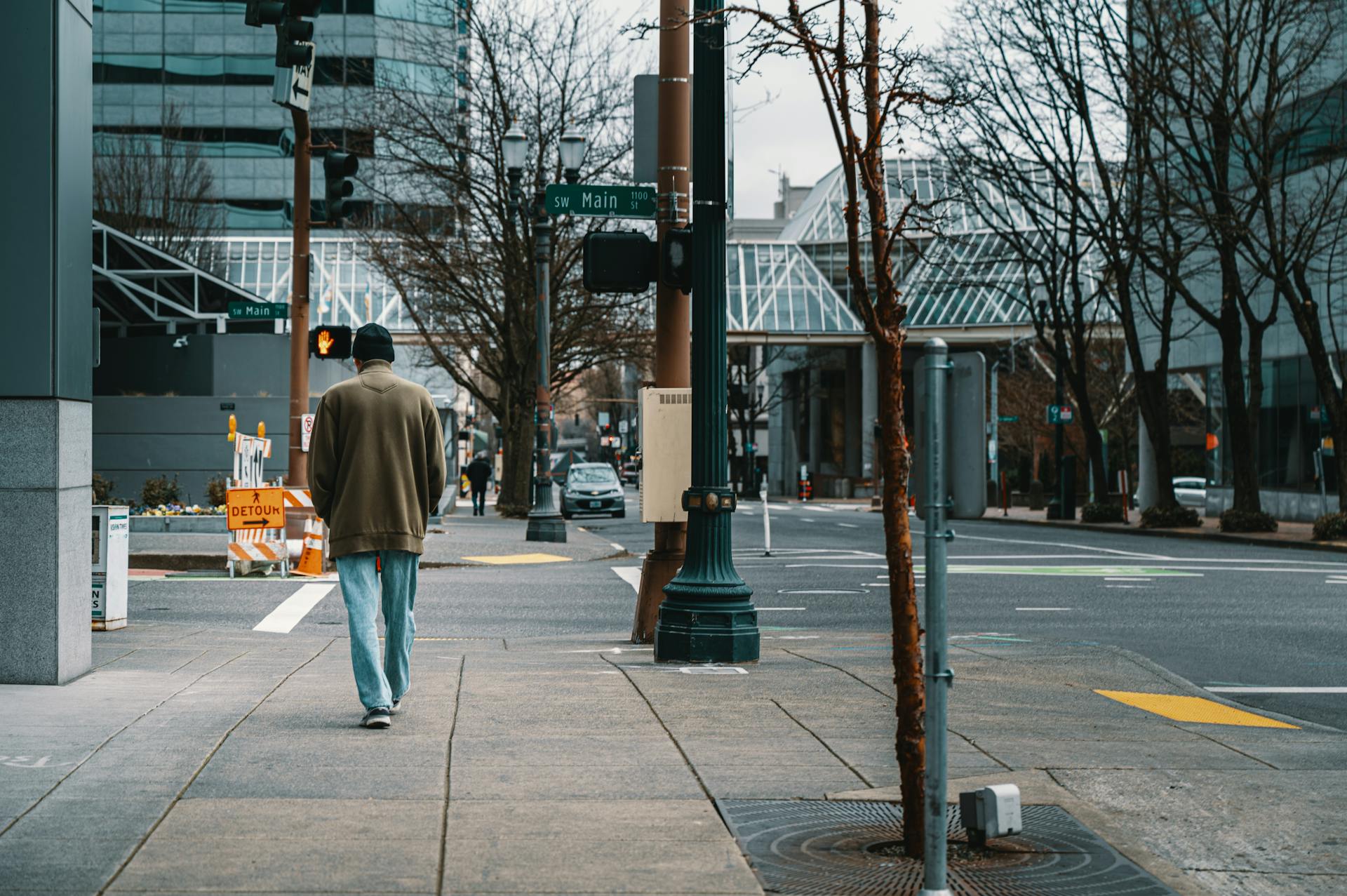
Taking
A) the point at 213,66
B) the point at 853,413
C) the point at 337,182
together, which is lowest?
the point at 853,413

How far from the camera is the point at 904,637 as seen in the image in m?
5.46

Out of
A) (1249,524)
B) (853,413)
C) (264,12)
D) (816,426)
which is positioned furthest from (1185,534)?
(816,426)

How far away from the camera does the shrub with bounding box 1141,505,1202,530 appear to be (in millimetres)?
38219

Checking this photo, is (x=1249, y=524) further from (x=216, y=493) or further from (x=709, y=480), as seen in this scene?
(x=709, y=480)

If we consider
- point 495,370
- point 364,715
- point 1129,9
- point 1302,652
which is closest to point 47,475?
point 364,715

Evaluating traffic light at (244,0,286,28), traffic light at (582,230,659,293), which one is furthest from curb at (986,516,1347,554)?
traffic light at (582,230,659,293)

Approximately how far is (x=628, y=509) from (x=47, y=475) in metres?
49.4

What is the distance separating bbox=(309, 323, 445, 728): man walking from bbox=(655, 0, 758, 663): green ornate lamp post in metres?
2.63

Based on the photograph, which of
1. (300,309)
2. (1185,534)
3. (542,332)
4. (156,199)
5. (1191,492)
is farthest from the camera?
(1191,492)

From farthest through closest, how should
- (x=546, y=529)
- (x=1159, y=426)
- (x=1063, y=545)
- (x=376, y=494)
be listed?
(x=1159, y=426) < (x=1063, y=545) < (x=546, y=529) < (x=376, y=494)

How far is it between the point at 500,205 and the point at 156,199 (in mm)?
14214

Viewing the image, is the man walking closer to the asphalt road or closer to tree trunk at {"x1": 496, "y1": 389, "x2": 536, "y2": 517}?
the asphalt road

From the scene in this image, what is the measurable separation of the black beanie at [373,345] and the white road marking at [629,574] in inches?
435

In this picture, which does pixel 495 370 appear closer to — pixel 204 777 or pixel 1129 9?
pixel 1129 9
